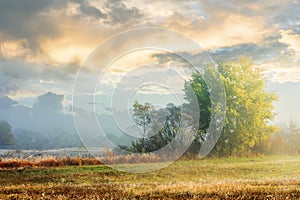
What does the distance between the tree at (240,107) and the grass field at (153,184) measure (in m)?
15.5

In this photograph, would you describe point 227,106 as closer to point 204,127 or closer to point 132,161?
point 204,127

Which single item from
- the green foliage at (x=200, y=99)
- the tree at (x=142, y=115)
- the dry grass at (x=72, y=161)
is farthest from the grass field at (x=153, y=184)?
the green foliage at (x=200, y=99)

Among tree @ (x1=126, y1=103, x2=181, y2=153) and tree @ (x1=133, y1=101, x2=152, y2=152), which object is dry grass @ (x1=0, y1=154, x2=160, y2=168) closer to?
tree @ (x1=126, y1=103, x2=181, y2=153)

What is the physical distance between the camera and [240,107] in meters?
53.5

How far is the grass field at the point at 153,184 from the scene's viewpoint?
15969 millimetres

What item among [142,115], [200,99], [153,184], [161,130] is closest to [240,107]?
[200,99]

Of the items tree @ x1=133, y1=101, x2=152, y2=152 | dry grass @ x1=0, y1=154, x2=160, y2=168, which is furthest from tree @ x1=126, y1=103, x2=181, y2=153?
tree @ x1=133, y1=101, x2=152, y2=152

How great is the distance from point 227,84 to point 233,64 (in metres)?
4.46

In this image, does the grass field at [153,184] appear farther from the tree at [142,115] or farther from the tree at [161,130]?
the tree at [161,130]

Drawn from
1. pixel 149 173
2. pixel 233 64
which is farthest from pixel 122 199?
pixel 233 64

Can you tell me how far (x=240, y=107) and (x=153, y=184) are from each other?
34.4m

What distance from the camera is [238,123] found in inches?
2090

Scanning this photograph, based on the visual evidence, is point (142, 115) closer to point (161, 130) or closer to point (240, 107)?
point (161, 130)

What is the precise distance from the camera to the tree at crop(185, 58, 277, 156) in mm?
51500
